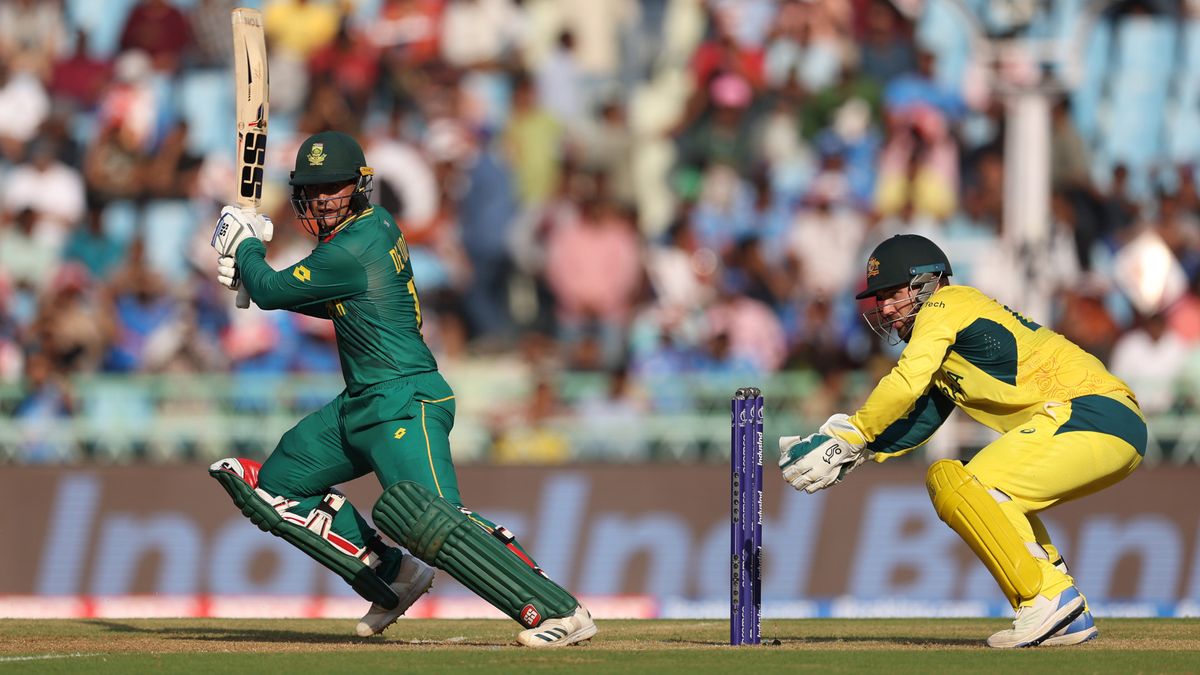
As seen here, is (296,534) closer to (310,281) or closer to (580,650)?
(310,281)

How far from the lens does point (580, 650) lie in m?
7.81

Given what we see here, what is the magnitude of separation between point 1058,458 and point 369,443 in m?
2.80

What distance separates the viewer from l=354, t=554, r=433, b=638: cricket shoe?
883cm

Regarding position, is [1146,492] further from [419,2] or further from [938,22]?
[419,2]

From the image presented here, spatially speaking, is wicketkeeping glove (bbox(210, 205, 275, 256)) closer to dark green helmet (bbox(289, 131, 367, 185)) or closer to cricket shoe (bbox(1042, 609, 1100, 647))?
dark green helmet (bbox(289, 131, 367, 185))

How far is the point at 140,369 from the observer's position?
15.2 metres

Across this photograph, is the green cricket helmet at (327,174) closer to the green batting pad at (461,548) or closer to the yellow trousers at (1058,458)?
the green batting pad at (461,548)

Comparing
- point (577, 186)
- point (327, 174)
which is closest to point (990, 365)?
point (327, 174)

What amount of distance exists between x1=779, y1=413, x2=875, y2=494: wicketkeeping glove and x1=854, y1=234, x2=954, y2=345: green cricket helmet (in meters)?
0.54

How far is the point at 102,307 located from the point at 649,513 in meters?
4.84

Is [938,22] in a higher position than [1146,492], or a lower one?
higher

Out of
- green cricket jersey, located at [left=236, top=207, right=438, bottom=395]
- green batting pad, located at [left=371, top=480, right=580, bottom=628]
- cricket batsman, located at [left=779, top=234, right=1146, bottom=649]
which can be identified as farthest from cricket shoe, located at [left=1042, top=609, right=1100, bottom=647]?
green cricket jersey, located at [left=236, top=207, right=438, bottom=395]

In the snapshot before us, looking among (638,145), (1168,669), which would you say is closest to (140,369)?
(638,145)

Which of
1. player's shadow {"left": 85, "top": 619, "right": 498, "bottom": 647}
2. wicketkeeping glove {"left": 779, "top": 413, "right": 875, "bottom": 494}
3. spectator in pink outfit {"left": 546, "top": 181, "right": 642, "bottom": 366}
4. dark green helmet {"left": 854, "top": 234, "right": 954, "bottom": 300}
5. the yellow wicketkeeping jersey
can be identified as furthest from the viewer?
spectator in pink outfit {"left": 546, "top": 181, "right": 642, "bottom": 366}
